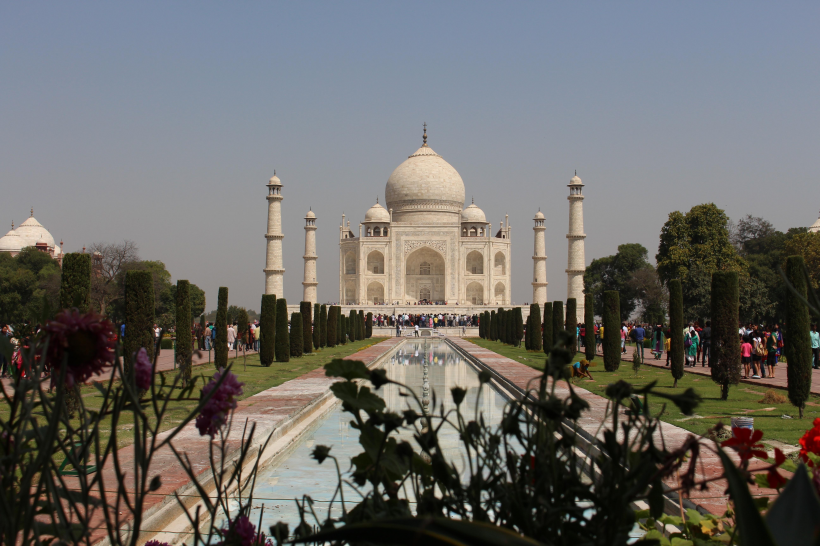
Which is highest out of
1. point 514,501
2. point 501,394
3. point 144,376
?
point 144,376

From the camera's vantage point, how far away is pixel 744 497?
64cm

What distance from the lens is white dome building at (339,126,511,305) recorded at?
1368 inches

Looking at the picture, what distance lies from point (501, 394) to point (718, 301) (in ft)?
8.29

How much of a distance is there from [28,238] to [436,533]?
49.8 m

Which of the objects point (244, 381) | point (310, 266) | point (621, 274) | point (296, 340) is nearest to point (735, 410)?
point (244, 381)

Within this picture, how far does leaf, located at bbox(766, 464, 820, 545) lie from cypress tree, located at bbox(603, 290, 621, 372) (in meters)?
10.2

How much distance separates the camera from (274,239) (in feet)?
98.8

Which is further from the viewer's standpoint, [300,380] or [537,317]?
[537,317]

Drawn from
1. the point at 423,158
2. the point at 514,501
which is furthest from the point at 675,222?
the point at 514,501

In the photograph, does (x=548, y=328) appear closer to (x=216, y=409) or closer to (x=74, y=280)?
(x=74, y=280)

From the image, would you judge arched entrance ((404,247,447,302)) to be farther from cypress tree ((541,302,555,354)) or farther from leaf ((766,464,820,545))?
leaf ((766,464,820,545))

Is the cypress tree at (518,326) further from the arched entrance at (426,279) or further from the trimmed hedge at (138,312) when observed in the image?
the arched entrance at (426,279)

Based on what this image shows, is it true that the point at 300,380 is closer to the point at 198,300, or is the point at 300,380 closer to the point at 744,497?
the point at 744,497

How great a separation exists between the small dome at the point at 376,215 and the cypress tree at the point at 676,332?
1105 inches
